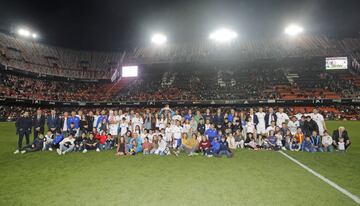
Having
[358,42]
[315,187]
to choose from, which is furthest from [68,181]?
[358,42]

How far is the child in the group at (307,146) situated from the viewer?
11633 mm

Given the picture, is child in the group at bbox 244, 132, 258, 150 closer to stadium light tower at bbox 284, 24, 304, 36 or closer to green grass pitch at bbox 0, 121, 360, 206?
green grass pitch at bbox 0, 121, 360, 206

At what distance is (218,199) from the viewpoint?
5.24 meters

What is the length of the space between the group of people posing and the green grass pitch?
1382 mm

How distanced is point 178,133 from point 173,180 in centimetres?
578

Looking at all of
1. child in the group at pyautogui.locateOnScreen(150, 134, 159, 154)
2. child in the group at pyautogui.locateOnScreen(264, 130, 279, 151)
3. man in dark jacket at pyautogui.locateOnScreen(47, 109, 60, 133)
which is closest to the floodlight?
man in dark jacket at pyautogui.locateOnScreen(47, 109, 60, 133)

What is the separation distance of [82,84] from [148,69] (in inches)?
532

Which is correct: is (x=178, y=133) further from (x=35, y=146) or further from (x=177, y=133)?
(x=35, y=146)

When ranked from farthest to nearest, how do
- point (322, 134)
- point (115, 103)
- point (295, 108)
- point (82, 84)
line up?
point (82, 84) → point (115, 103) → point (295, 108) → point (322, 134)

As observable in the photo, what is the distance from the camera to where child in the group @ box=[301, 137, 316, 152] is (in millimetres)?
11633

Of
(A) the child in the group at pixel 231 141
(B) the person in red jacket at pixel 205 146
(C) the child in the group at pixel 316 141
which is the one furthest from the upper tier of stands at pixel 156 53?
(B) the person in red jacket at pixel 205 146

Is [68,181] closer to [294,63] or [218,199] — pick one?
[218,199]

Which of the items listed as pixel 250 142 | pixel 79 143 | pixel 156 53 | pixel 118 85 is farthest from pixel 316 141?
pixel 156 53

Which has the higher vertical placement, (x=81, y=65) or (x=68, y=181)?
(x=81, y=65)
